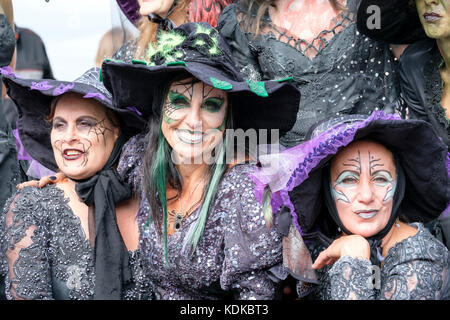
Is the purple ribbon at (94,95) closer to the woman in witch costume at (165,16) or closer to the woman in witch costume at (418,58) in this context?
the woman in witch costume at (165,16)

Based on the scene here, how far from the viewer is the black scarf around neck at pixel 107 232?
3.37m

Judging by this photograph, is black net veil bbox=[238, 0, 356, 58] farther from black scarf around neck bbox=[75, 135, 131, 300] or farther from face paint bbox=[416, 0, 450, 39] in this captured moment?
black scarf around neck bbox=[75, 135, 131, 300]

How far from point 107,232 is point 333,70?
139 centimetres

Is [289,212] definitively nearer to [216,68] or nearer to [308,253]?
[308,253]

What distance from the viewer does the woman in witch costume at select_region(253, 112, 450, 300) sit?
2.93m

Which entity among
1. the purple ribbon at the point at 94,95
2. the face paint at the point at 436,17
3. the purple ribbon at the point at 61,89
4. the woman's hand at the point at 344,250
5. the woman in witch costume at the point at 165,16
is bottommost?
the woman's hand at the point at 344,250

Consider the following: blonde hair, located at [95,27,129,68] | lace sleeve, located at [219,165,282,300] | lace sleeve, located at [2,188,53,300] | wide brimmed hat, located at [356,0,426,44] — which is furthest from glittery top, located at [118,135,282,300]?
blonde hair, located at [95,27,129,68]

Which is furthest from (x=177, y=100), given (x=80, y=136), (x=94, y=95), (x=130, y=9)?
(x=130, y=9)

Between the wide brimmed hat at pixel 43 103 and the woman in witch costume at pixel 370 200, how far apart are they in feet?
2.62

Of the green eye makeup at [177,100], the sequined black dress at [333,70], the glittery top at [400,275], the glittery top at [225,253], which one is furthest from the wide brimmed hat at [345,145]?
the sequined black dress at [333,70]

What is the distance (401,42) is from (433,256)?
1.39 metres

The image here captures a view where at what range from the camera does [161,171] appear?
134 inches

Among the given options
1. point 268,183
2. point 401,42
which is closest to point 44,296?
point 268,183

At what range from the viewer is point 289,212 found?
3.17m
